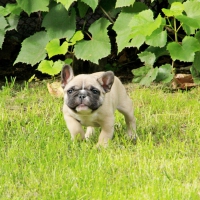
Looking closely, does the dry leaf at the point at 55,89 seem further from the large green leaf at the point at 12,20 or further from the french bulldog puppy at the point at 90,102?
the french bulldog puppy at the point at 90,102

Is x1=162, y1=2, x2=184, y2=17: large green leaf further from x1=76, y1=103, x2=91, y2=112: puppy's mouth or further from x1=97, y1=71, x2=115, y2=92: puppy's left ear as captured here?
x1=76, y1=103, x2=91, y2=112: puppy's mouth

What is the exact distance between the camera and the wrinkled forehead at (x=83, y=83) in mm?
4930

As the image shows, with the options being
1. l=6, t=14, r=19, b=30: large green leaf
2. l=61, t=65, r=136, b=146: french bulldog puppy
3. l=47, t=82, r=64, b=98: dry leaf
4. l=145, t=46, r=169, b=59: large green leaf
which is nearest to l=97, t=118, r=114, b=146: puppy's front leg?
l=61, t=65, r=136, b=146: french bulldog puppy

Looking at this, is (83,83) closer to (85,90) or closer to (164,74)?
(85,90)

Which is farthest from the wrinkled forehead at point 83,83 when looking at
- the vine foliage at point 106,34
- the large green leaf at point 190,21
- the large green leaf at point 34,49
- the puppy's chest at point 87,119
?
the large green leaf at point 34,49

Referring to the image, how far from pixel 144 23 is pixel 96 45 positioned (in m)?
0.71

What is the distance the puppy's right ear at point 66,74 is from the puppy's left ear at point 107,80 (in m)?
0.25

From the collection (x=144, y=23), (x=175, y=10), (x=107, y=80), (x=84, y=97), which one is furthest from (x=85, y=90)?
(x=175, y=10)

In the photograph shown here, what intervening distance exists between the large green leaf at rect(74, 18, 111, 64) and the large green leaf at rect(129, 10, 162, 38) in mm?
431

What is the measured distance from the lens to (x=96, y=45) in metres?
6.83

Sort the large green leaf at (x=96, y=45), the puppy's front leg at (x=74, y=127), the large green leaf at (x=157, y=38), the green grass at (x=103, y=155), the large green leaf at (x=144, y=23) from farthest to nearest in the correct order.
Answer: the large green leaf at (x=96, y=45)
the large green leaf at (x=157, y=38)
the large green leaf at (x=144, y=23)
the puppy's front leg at (x=74, y=127)
the green grass at (x=103, y=155)

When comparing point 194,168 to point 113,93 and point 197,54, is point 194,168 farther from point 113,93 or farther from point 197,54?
point 197,54

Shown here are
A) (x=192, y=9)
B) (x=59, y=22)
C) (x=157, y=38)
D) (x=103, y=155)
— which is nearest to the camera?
(x=103, y=155)

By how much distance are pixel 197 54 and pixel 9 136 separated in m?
2.47
